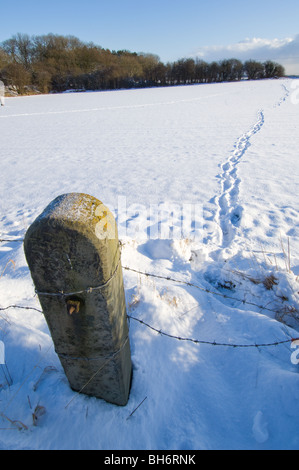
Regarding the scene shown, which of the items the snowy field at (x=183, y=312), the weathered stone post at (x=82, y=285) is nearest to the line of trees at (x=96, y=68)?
the snowy field at (x=183, y=312)

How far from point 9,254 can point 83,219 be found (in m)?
2.75

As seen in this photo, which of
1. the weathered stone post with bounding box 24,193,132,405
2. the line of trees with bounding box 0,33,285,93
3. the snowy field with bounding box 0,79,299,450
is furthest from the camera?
the line of trees with bounding box 0,33,285,93

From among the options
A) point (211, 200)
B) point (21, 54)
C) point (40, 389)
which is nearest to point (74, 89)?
point (21, 54)

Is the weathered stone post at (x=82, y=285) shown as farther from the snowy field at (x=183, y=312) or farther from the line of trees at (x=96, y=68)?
the line of trees at (x=96, y=68)

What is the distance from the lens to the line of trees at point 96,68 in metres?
50.4

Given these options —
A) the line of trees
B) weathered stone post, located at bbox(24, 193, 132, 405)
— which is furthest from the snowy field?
the line of trees

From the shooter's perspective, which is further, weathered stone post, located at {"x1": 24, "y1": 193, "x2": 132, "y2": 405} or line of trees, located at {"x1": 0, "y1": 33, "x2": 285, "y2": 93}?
line of trees, located at {"x1": 0, "y1": 33, "x2": 285, "y2": 93}

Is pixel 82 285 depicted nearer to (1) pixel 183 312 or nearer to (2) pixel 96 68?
(1) pixel 183 312

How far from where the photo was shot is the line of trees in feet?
165

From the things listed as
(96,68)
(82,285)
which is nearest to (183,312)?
(82,285)

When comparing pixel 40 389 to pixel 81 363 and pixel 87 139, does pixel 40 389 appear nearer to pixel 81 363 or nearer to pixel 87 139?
pixel 81 363

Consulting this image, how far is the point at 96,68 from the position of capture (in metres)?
58.3

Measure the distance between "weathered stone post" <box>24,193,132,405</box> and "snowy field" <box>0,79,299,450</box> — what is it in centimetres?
27

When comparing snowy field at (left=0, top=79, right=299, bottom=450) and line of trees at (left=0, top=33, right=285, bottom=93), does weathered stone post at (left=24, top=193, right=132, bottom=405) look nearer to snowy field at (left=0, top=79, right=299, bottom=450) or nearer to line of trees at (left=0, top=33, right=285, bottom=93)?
snowy field at (left=0, top=79, right=299, bottom=450)
